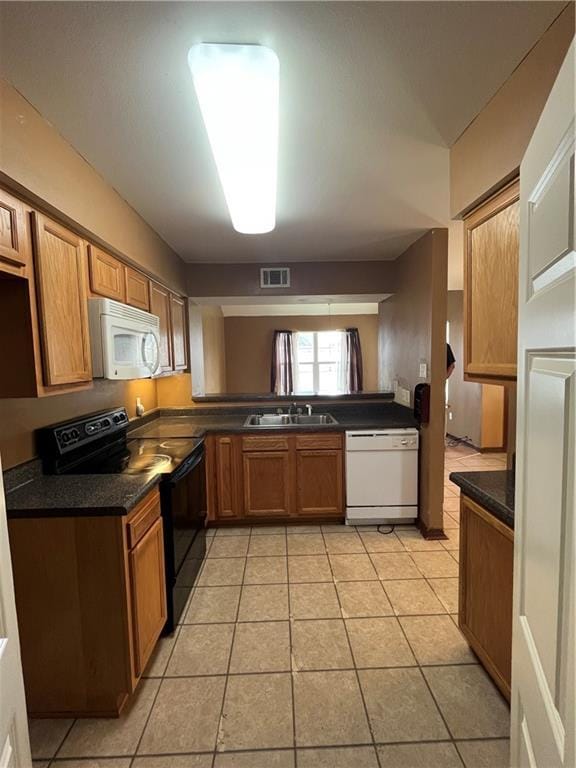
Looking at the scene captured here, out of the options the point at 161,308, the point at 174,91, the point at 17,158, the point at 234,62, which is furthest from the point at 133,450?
the point at 234,62

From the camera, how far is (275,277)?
3.62 meters

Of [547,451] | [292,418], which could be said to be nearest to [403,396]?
[292,418]

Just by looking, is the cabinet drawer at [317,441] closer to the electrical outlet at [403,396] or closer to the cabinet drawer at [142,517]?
the electrical outlet at [403,396]

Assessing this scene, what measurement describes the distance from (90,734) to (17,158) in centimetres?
220

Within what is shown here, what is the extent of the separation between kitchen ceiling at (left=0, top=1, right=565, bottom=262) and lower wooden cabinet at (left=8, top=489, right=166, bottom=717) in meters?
1.60

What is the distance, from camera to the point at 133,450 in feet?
8.23

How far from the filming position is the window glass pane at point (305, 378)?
761 centimetres

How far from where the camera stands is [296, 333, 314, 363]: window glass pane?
754 centimetres

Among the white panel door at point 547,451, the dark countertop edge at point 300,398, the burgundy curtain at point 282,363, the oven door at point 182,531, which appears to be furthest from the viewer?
the burgundy curtain at point 282,363

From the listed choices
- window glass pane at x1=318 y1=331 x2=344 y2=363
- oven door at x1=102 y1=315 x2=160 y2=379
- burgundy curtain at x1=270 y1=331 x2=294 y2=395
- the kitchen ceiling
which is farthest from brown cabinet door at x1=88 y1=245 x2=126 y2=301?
window glass pane at x1=318 y1=331 x2=344 y2=363

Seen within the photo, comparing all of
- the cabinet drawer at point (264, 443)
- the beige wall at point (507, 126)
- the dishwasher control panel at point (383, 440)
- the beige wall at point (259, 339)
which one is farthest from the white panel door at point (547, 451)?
the beige wall at point (259, 339)

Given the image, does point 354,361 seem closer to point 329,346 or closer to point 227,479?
point 329,346

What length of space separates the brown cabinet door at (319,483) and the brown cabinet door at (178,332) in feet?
4.51

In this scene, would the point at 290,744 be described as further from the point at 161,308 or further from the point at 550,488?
the point at 161,308
